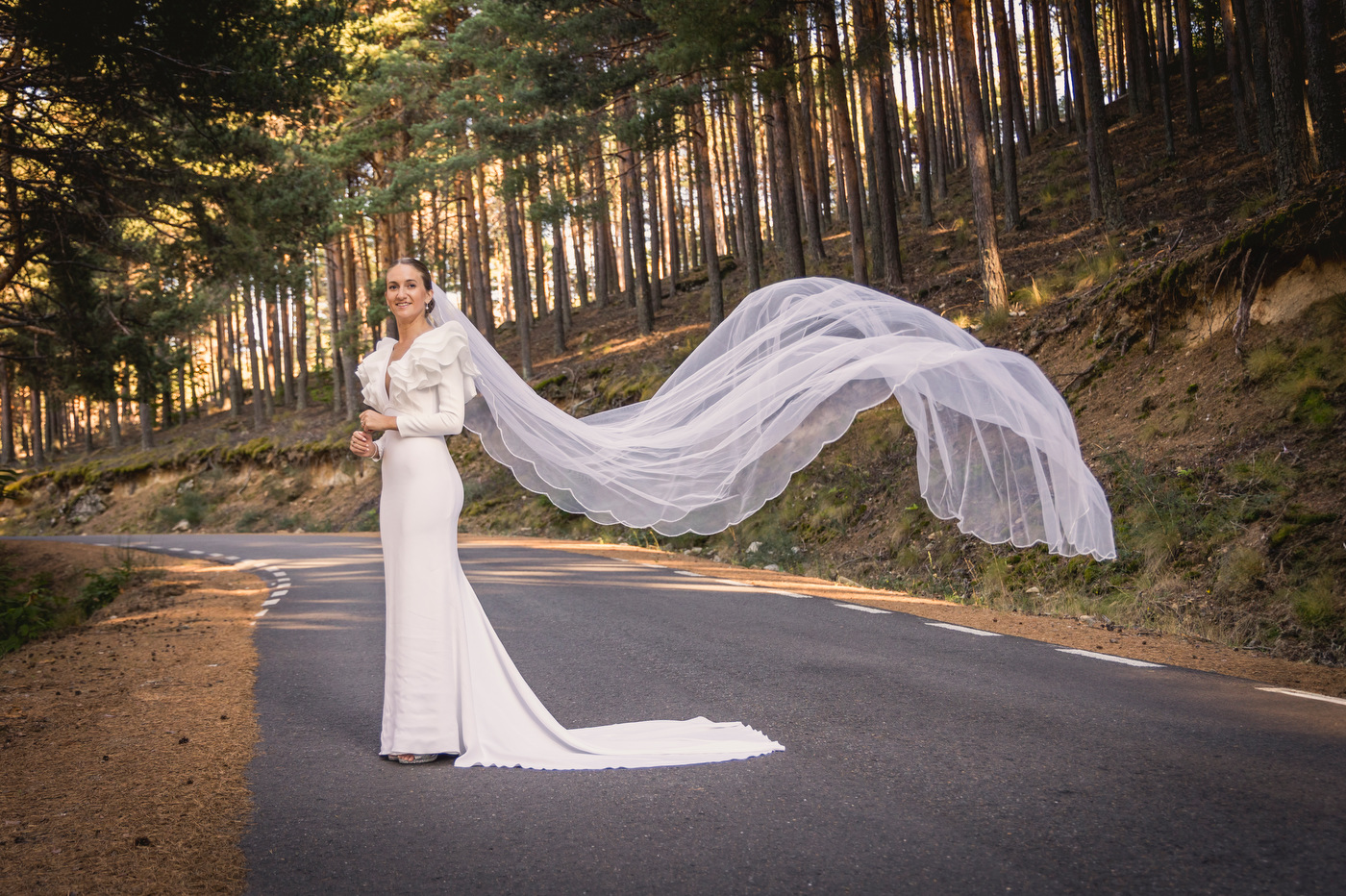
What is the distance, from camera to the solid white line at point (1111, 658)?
263 inches

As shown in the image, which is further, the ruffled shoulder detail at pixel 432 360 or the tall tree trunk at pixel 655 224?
the tall tree trunk at pixel 655 224

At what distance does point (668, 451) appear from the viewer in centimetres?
666

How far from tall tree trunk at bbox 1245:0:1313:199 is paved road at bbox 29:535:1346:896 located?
9.65 metres

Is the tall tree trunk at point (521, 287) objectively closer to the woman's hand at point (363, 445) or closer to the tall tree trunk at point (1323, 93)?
the tall tree trunk at point (1323, 93)

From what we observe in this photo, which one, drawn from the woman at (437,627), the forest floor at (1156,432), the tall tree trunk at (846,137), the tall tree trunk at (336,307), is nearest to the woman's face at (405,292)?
the woman at (437,627)

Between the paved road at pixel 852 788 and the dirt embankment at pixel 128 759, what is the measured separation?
21 cm

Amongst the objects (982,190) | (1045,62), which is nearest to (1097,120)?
(982,190)

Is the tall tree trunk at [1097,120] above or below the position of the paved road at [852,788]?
above

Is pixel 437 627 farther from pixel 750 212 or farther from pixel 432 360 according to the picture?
pixel 750 212

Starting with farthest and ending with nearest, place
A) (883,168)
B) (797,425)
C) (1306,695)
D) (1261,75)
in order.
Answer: (883,168) → (1261,75) → (797,425) → (1306,695)

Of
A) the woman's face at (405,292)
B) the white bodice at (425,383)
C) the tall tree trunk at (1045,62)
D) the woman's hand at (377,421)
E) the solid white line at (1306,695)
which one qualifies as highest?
the tall tree trunk at (1045,62)

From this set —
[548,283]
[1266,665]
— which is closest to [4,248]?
[1266,665]

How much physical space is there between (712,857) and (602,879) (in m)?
0.42

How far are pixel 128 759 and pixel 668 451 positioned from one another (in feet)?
12.3
